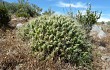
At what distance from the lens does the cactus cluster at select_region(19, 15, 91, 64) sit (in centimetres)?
893

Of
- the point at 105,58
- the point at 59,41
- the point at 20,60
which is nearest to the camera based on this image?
the point at 20,60

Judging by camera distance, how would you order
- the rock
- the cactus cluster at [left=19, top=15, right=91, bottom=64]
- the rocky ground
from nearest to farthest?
the rocky ground, the cactus cluster at [left=19, top=15, right=91, bottom=64], the rock

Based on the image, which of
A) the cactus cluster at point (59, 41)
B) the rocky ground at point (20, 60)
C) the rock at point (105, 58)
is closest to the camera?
the rocky ground at point (20, 60)

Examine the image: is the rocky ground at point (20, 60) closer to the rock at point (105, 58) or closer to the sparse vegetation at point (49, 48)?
the sparse vegetation at point (49, 48)

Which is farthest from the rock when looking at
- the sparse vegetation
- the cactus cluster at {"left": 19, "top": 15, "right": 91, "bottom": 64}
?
the cactus cluster at {"left": 19, "top": 15, "right": 91, "bottom": 64}

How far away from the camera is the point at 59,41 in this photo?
29.8 ft

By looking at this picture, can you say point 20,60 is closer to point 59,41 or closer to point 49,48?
point 49,48

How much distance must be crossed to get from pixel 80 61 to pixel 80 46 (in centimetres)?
70

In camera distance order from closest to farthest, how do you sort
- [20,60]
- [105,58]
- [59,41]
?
[20,60]
[59,41]
[105,58]

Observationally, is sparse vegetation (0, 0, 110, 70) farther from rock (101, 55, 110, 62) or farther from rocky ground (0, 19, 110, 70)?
rock (101, 55, 110, 62)

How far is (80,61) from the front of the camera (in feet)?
29.7

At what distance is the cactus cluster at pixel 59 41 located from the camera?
8.93 m

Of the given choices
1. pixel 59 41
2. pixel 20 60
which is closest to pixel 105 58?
pixel 59 41

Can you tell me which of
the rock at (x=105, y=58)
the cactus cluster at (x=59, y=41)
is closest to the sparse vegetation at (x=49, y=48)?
the cactus cluster at (x=59, y=41)
